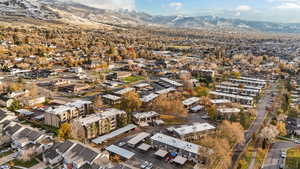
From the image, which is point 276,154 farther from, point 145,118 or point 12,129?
point 12,129

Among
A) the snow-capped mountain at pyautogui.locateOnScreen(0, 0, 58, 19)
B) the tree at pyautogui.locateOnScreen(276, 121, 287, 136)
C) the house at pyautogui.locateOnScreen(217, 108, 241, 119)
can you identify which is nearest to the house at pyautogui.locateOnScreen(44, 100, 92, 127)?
the house at pyautogui.locateOnScreen(217, 108, 241, 119)

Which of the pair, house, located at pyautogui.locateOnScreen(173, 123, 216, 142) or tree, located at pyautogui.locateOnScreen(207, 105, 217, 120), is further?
tree, located at pyautogui.locateOnScreen(207, 105, 217, 120)

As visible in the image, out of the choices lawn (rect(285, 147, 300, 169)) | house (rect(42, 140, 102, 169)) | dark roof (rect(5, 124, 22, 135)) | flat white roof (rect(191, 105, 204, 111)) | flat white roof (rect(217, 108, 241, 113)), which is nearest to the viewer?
house (rect(42, 140, 102, 169))

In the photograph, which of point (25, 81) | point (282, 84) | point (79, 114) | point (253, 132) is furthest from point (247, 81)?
point (25, 81)

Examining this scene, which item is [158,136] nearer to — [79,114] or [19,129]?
[79,114]

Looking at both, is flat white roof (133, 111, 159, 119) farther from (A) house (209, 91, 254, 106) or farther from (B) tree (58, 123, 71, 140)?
(A) house (209, 91, 254, 106)

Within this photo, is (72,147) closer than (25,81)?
Yes

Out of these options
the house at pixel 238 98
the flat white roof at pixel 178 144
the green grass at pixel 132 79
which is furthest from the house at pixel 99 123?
the green grass at pixel 132 79
